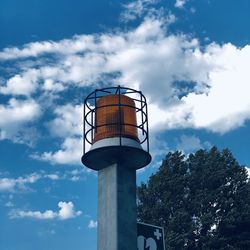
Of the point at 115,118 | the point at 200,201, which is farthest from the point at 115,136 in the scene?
the point at 200,201

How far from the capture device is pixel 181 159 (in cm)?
3134

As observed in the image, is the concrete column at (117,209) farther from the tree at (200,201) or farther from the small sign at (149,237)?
the tree at (200,201)

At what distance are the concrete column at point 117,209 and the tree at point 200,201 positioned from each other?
1696 centimetres

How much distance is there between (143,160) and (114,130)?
930 mm

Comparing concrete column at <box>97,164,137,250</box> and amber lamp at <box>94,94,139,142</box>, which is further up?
amber lamp at <box>94,94,139,142</box>

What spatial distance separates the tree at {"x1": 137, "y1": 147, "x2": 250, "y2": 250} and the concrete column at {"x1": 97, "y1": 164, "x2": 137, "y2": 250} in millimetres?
16958

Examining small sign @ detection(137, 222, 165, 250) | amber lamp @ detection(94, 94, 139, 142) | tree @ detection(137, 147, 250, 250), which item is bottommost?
small sign @ detection(137, 222, 165, 250)

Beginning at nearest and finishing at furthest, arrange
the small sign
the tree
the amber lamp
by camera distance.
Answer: the amber lamp, the small sign, the tree

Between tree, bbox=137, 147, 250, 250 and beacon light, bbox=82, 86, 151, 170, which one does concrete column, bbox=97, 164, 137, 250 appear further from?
tree, bbox=137, 147, 250, 250

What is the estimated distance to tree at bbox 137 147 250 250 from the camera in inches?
1085

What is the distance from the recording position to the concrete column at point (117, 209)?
32.2ft

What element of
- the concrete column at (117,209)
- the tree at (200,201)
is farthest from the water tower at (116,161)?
the tree at (200,201)

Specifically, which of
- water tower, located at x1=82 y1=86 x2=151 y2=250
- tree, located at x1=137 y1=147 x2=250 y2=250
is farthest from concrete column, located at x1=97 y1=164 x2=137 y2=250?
tree, located at x1=137 y1=147 x2=250 y2=250

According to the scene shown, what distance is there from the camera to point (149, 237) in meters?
11.6
